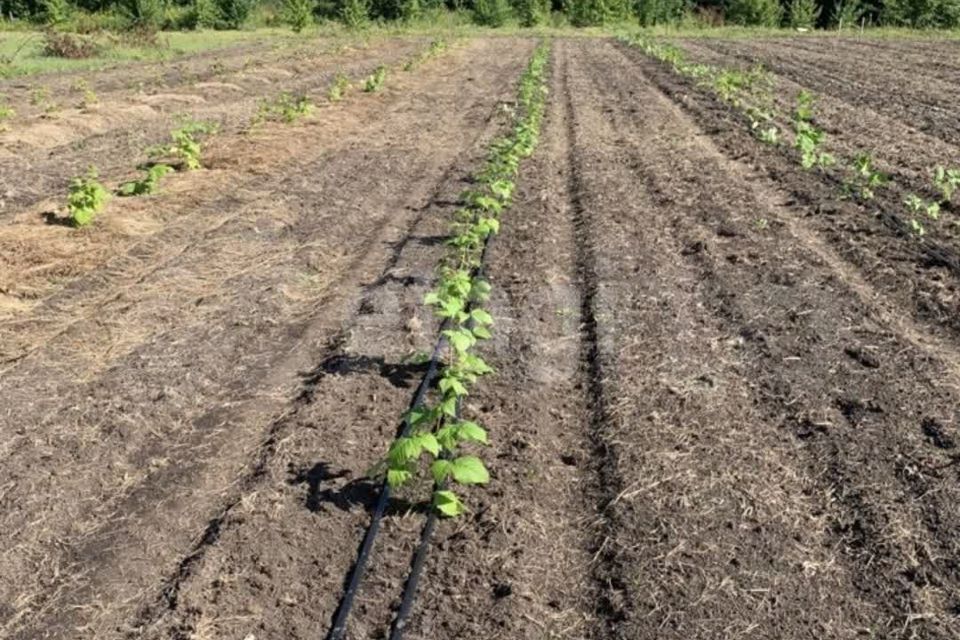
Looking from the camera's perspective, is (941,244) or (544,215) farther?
(544,215)

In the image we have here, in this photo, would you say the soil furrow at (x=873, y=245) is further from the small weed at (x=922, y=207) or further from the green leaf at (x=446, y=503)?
the green leaf at (x=446, y=503)

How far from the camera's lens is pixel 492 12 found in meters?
44.2

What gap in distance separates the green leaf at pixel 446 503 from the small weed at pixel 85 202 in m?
5.69

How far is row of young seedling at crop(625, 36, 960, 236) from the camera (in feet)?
27.3

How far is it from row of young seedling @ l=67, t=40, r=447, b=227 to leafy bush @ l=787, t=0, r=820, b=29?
34986mm

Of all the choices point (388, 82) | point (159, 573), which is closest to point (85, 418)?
point (159, 573)

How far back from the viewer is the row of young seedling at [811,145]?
833 cm

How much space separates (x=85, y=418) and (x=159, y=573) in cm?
156

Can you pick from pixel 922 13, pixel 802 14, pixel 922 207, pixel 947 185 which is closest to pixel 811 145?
pixel 947 185

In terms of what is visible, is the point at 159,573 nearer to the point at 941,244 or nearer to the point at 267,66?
the point at 941,244

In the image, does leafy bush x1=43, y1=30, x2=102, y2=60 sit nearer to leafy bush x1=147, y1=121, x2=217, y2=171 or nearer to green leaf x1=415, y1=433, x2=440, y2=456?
leafy bush x1=147, y1=121, x2=217, y2=171

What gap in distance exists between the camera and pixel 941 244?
7.24 metres

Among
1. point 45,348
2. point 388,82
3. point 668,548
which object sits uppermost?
point 388,82

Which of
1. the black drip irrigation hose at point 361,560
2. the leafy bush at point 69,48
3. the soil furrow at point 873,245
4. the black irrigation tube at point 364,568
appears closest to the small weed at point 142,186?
the black drip irrigation hose at point 361,560
